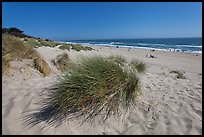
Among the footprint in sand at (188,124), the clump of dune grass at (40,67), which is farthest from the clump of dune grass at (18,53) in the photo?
the footprint in sand at (188,124)

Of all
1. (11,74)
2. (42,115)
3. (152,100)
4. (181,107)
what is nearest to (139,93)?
(152,100)

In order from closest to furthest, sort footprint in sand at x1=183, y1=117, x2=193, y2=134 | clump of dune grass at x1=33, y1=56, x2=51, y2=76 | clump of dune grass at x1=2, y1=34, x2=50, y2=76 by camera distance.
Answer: footprint in sand at x1=183, y1=117, x2=193, y2=134 < clump of dune grass at x1=2, y1=34, x2=50, y2=76 < clump of dune grass at x1=33, y1=56, x2=51, y2=76

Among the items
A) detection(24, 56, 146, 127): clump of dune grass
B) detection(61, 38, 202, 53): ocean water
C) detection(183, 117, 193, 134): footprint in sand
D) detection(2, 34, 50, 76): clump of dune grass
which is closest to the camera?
detection(183, 117, 193, 134): footprint in sand

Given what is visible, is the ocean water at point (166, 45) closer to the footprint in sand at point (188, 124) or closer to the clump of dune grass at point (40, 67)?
the clump of dune grass at point (40, 67)

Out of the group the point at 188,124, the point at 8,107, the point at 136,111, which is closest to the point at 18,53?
the point at 8,107

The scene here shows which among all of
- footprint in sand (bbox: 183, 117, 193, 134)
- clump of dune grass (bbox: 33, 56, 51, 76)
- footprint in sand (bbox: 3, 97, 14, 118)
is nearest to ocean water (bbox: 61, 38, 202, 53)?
clump of dune grass (bbox: 33, 56, 51, 76)

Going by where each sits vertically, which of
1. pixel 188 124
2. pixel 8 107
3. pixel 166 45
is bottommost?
pixel 166 45

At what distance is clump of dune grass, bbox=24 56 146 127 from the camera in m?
3.63

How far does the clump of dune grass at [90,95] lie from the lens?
11.9 ft

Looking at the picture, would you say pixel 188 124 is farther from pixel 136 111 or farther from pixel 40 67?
pixel 40 67

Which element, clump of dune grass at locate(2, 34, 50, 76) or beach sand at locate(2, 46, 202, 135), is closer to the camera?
beach sand at locate(2, 46, 202, 135)

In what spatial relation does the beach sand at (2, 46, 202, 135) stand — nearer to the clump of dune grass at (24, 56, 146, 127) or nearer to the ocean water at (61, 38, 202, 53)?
the clump of dune grass at (24, 56, 146, 127)

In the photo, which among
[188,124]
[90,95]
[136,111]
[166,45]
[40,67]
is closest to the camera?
[188,124]

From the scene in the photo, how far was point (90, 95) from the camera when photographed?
368 centimetres
